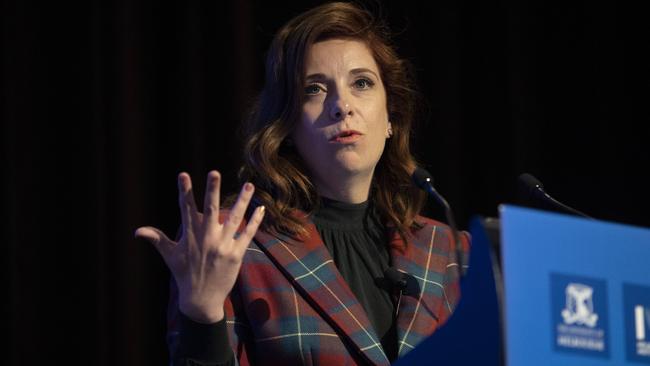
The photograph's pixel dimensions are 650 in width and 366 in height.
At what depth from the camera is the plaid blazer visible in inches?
77.4

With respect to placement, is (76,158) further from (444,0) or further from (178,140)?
(444,0)

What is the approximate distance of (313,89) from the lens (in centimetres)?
233

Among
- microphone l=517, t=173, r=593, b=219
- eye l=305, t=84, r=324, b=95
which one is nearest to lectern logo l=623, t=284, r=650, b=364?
microphone l=517, t=173, r=593, b=219

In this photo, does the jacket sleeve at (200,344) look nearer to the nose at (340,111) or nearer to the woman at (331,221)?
the woman at (331,221)

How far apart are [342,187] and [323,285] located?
1.11 feet

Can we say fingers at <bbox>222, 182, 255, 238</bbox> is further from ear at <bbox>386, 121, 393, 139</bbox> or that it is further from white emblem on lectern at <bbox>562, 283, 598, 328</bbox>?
ear at <bbox>386, 121, 393, 139</bbox>

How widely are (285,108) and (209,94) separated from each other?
2.69 ft

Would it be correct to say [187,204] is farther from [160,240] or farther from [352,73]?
[352,73]

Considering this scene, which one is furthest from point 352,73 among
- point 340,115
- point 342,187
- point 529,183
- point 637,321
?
point 637,321

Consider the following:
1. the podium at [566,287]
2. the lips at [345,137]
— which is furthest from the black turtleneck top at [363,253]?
the podium at [566,287]

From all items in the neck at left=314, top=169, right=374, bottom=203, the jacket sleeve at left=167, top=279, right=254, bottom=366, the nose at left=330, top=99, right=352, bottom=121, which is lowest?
the jacket sleeve at left=167, top=279, right=254, bottom=366

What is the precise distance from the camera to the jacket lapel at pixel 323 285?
1.98 meters

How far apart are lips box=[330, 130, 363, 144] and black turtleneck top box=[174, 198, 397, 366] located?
0.16m

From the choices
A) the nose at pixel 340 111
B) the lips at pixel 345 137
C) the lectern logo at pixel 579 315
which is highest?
the nose at pixel 340 111
